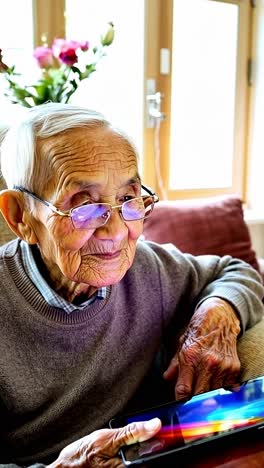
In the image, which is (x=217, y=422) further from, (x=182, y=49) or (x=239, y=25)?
(x=239, y=25)

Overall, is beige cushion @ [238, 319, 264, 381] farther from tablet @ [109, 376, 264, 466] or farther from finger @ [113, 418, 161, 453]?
finger @ [113, 418, 161, 453]

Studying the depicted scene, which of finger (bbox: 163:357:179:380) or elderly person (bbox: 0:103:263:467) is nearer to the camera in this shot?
elderly person (bbox: 0:103:263:467)

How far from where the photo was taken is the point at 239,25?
107 inches

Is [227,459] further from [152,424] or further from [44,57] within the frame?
[44,57]

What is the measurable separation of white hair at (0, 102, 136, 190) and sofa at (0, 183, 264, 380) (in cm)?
85

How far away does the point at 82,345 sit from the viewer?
3.24ft

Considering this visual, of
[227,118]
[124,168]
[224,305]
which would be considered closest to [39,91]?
[124,168]

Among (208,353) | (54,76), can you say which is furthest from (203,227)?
(208,353)

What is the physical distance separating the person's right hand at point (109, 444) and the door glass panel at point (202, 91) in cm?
206

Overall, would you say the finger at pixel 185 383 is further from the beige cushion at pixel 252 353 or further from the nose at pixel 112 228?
the nose at pixel 112 228

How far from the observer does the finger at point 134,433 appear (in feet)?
2.27

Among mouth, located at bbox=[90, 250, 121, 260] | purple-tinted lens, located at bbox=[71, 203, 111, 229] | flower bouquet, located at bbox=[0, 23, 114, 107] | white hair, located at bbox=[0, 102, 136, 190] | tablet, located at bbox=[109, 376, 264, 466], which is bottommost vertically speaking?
tablet, located at bbox=[109, 376, 264, 466]

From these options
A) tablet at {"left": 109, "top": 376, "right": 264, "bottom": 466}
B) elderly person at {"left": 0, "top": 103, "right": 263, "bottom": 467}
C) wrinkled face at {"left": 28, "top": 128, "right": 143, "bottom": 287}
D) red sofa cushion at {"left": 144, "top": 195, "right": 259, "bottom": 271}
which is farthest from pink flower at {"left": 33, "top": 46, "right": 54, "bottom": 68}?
tablet at {"left": 109, "top": 376, "right": 264, "bottom": 466}

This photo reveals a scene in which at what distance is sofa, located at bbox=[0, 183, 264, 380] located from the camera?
5.79 ft
